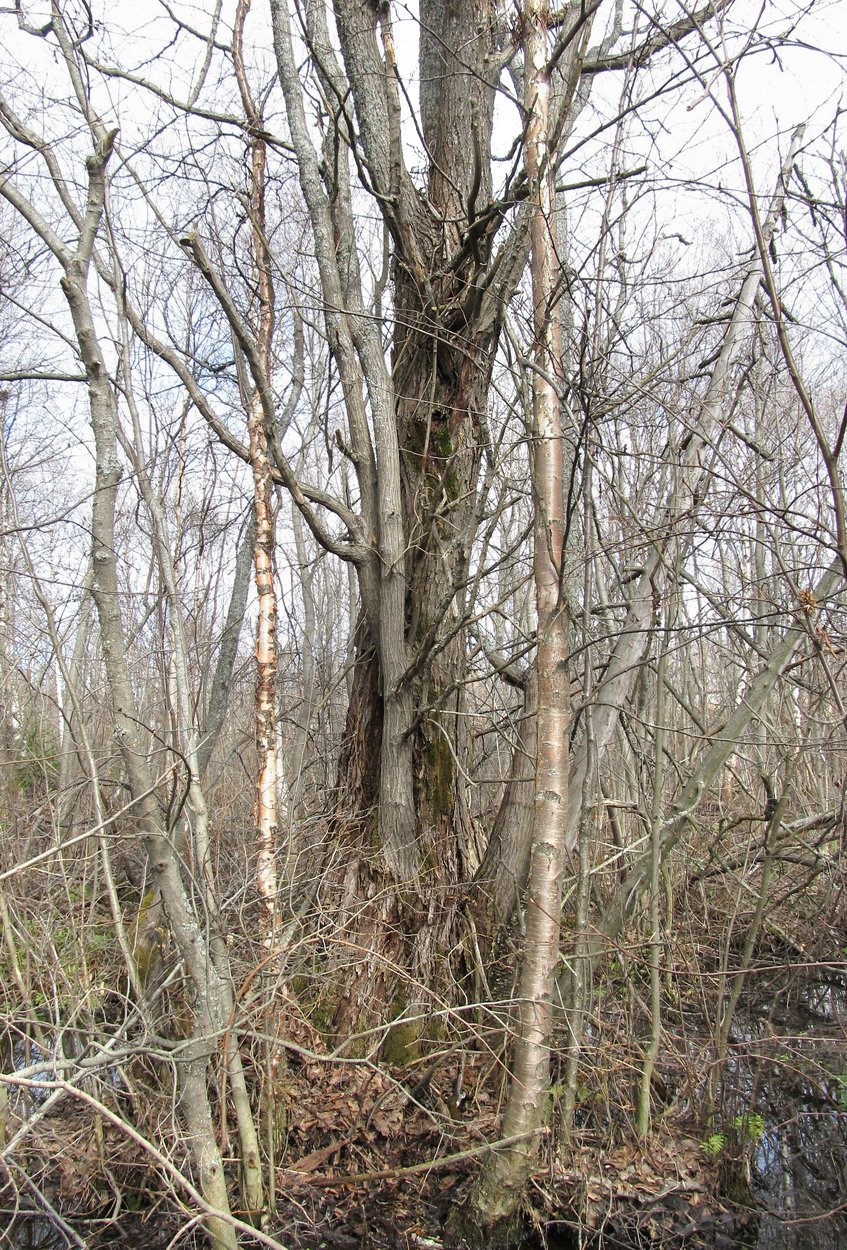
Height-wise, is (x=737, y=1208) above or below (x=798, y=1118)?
below

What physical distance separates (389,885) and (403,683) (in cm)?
120

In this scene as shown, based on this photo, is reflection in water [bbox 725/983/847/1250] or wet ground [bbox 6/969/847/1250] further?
reflection in water [bbox 725/983/847/1250]

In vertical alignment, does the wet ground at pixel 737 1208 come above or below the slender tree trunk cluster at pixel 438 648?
below

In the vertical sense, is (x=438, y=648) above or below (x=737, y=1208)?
above

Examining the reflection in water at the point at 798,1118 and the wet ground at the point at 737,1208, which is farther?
the reflection in water at the point at 798,1118

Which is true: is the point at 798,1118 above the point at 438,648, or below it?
below

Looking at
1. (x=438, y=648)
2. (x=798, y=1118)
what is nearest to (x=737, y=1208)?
(x=798, y=1118)

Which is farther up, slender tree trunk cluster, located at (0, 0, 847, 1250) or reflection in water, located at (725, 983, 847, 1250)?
slender tree trunk cluster, located at (0, 0, 847, 1250)

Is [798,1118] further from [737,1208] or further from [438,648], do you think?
[438,648]

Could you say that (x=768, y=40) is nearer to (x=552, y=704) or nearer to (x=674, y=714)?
(x=552, y=704)

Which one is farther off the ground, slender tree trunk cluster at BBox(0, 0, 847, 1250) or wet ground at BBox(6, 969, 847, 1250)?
slender tree trunk cluster at BBox(0, 0, 847, 1250)

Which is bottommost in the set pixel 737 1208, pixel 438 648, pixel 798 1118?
pixel 737 1208

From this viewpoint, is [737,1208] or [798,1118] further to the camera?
[798,1118]

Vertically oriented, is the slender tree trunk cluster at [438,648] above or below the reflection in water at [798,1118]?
above
